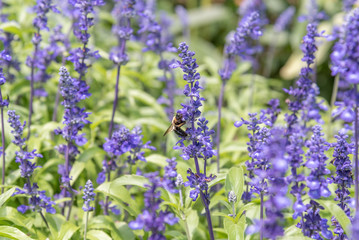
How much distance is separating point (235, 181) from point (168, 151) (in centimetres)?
147

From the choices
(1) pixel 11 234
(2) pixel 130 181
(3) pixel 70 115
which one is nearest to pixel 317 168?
(2) pixel 130 181

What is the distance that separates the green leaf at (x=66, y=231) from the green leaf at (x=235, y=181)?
1.24 meters

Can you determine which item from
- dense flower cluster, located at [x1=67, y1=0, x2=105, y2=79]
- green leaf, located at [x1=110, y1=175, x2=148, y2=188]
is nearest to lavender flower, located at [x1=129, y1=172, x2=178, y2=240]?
green leaf, located at [x1=110, y1=175, x2=148, y2=188]

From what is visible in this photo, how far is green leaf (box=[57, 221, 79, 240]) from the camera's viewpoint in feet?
11.3

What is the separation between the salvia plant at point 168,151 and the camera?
8.87 feet

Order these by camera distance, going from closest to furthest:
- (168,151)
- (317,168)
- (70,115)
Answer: (317,168) → (70,115) → (168,151)

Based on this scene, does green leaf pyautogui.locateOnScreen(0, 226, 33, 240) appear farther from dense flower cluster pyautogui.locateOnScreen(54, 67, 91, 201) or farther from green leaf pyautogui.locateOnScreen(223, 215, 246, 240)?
green leaf pyautogui.locateOnScreen(223, 215, 246, 240)

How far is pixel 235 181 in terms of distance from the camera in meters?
3.51

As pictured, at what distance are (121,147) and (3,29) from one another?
7.89ft

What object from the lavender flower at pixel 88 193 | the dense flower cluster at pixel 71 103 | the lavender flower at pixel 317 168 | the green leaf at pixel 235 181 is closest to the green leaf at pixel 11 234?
the lavender flower at pixel 88 193

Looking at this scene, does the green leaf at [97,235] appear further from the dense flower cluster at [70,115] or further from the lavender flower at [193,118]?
the lavender flower at [193,118]

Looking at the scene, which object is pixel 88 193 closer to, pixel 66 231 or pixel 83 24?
pixel 66 231

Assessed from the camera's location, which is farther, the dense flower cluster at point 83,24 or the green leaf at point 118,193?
the dense flower cluster at point 83,24

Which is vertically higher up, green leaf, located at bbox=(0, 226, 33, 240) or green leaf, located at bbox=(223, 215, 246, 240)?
green leaf, located at bbox=(0, 226, 33, 240)
